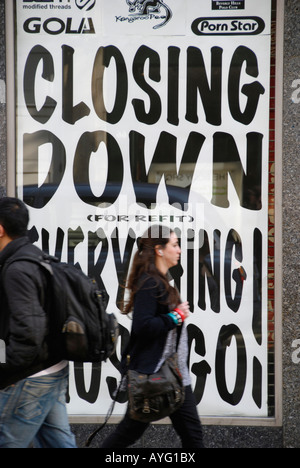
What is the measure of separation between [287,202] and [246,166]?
0.47 meters

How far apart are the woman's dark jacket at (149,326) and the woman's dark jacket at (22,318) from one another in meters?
0.64

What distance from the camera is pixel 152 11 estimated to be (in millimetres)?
5492

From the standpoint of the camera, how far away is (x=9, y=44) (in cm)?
544

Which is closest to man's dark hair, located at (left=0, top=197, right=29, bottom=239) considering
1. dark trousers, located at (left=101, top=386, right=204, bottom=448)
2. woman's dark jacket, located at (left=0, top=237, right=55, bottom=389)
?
woman's dark jacket, located at (left=0, top=237, right=55, bottom=389)

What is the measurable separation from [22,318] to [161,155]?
8.72 ft

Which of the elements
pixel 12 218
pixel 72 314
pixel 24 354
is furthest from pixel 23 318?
pixel 12 218

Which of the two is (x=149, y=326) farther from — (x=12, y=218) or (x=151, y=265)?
(x=12, y=218)

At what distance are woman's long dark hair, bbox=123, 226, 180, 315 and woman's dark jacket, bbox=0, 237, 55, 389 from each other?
0.79 meters

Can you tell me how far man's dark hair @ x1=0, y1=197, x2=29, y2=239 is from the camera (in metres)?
3.53

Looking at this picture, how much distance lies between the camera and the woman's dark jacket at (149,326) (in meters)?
3.84

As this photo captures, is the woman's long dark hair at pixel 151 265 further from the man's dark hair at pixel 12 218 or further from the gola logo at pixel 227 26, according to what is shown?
the gola logo at pixel 227 26

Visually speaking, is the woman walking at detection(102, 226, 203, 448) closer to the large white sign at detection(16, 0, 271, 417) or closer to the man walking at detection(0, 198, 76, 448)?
the man walking at detection(0, 198, 76, 448)

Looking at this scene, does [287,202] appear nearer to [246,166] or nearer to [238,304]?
[246,166]
